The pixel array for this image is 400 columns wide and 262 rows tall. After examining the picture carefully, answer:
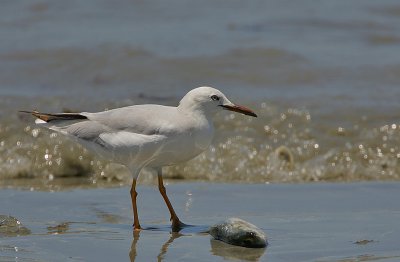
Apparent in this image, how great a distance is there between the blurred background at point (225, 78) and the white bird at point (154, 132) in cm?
181

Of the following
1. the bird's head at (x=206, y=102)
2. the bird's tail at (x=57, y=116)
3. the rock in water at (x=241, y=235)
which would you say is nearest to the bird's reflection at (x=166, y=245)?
the rock in water at (x=241, y=235)

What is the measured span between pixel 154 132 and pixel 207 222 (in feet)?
2.70

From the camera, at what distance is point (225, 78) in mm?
11711

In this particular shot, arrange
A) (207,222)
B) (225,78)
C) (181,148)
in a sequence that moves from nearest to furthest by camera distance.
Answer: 1. (181,148)
2. (207,222)
3. (225,78)

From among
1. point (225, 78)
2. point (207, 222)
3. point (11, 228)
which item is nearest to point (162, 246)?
point (207, 222)

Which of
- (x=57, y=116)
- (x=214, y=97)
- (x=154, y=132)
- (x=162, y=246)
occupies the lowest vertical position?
(x=162, y=246)

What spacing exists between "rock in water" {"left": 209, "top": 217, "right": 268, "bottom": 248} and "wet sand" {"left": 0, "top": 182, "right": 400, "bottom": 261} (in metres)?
0.06

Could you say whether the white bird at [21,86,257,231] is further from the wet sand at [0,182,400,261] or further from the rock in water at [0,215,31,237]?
the rock in water at [0,215,31,237]

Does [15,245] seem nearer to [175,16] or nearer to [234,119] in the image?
[234,119]

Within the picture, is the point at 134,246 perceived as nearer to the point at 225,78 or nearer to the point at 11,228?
the point at 11,228

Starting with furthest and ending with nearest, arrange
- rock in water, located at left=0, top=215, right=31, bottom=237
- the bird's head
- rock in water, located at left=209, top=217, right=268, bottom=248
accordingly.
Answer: the bird's head, rock in water, located at left=0, top=215, right=31, bottom=237, rock in water, located at left=209, top=217, right=268, bottom=248

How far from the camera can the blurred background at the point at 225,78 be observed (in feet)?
28.6

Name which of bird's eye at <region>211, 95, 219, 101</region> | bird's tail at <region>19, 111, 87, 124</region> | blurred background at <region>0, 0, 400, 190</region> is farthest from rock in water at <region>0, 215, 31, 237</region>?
blurred background at <region>0, 0, 400, 190</region>

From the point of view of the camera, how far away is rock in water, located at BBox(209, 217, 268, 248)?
5.46 metres
